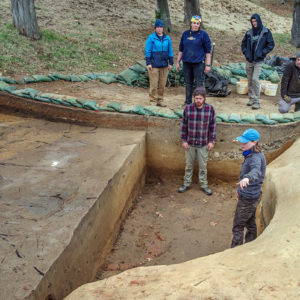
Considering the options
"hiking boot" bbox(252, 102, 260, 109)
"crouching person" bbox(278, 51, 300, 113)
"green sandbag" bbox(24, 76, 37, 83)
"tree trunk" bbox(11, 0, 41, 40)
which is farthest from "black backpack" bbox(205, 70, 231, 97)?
"tree trunk" bbox(11, 0, 41, 40)

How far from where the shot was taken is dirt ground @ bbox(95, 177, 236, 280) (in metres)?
4.50

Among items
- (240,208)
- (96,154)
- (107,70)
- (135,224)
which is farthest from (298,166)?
(107,70)

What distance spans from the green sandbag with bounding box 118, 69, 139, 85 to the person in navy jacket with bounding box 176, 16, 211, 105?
7.27 feet

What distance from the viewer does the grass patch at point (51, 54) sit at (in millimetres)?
8367

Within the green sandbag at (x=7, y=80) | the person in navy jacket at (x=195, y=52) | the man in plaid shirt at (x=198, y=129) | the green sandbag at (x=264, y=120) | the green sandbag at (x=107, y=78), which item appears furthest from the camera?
the green sandbag at (x=107, y=78)

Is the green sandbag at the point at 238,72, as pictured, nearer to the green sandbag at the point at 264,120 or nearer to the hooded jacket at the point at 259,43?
the hooded jacket at the point at 259,43

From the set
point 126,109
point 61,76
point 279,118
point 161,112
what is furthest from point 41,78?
point 279,118

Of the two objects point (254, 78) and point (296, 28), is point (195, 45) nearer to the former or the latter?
point (254, 78)

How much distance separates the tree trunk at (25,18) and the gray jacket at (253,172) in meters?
7.89

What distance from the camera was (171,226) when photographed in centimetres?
521

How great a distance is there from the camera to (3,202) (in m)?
3.69

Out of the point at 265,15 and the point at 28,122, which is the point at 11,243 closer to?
the point at 28,122

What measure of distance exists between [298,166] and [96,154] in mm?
2688

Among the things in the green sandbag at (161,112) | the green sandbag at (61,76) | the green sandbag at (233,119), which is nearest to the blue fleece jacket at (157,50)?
the green sandbag at (161,112)
